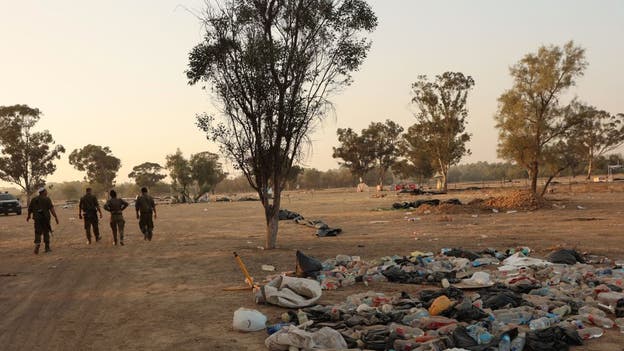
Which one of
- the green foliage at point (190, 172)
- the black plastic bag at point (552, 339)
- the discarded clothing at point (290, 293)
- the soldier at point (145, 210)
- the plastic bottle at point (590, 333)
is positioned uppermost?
the green foliage at point (190, 172)

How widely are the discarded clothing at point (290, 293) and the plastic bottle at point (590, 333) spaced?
3.45 meters

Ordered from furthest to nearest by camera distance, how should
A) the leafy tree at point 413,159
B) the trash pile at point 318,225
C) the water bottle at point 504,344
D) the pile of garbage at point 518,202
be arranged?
the leafy tree at point 413,159 < the pile of garbage at point 518,202 < the trash pile at point 318,225 < the water bottle at point 504,344

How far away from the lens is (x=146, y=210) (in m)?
16.0

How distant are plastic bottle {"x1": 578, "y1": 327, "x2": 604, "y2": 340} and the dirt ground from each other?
82mm

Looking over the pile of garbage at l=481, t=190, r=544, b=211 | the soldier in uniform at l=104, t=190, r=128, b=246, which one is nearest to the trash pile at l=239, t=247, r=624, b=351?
the soldier in uniform at l=104, t=190, r=128, b=246

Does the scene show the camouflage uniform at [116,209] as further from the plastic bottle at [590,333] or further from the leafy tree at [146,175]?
the leafy tree at [146,175]

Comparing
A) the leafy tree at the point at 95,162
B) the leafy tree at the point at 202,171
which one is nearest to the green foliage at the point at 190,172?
the leafy tree at the point at 202,171

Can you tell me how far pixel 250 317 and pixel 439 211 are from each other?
19894 mm

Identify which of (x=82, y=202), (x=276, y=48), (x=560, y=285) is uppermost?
(x=276, y=48)

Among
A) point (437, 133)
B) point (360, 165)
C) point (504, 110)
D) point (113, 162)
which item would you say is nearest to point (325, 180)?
point (360, 165)

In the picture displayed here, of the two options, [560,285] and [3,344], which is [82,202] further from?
[560,285]

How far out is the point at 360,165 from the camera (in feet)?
262

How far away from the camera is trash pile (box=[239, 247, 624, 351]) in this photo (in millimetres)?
5598

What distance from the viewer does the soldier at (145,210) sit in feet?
51.6
